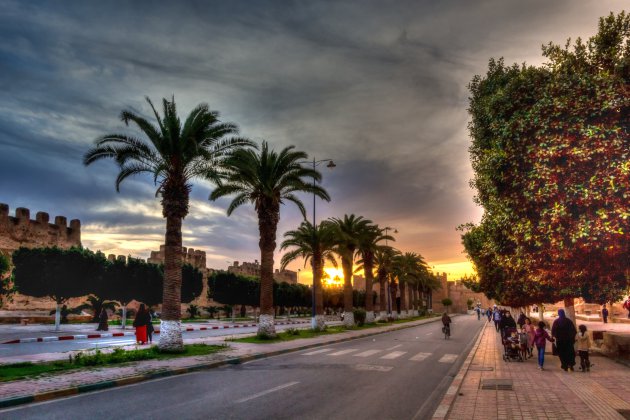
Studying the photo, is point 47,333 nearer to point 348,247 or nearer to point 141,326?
point 141,326

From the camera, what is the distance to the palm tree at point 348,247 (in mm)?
38594

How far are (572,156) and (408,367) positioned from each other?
8.56 meters

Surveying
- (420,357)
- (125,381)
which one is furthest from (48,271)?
(420,357)

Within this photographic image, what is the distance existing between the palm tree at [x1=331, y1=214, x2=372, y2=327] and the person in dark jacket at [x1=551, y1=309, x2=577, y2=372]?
23468 mm

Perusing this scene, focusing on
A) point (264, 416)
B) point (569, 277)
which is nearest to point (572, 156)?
point (569, 277)

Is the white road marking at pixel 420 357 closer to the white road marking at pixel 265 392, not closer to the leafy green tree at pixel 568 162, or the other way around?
the leafy green tree at pixel 568 162

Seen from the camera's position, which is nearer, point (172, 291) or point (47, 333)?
point (172, 291)

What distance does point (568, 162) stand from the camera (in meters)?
10.3

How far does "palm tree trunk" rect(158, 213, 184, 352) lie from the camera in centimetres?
1789

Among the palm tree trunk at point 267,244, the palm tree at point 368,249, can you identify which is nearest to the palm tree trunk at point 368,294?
the palm tree at point 368,249

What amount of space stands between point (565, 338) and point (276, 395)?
8993mm

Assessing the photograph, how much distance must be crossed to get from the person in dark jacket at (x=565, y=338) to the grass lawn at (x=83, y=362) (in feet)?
39.6

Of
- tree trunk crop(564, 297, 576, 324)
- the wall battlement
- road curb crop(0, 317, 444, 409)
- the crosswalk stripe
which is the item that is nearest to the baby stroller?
the crosswalk stripe

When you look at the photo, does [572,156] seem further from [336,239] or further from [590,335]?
[336,239]
